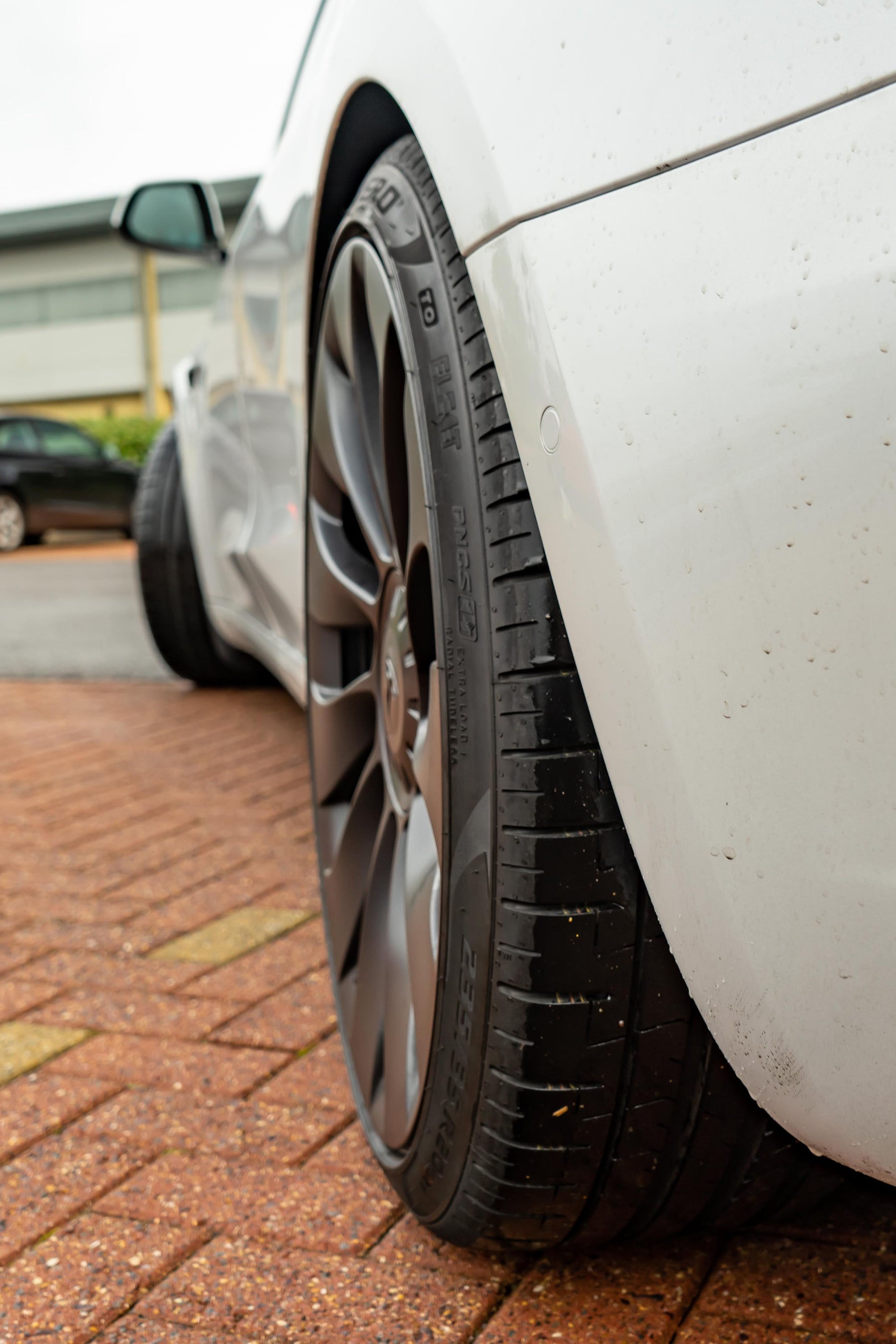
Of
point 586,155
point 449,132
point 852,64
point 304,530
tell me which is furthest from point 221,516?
point 852,64

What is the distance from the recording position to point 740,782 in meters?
0.87

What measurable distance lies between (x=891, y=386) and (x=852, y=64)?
0.19 meters

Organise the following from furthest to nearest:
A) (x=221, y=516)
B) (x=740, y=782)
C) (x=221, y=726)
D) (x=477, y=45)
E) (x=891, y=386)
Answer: (x=221, y=726) → (x=221, y=516) → (x=477, y=45) → (x=740, y=782) → (x=891, y=386)

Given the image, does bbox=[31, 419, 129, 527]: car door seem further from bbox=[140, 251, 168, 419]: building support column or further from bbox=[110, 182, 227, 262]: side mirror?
bbox=[140, 251, 168, 419]: building support column

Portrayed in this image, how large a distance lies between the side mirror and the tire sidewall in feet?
7.53

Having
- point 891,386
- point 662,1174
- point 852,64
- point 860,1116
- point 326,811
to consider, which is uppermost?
point 852,64

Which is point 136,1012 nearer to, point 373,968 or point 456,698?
point 373,968

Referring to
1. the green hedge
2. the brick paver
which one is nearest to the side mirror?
the brick paver

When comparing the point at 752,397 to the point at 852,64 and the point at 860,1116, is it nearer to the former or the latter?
the point at 852,64

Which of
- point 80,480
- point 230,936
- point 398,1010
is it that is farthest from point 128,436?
point 398,1010

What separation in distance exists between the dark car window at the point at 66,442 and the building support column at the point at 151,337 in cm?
1239

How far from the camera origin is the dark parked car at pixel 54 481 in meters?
14.5

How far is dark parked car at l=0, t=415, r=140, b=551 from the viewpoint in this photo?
47.7ft

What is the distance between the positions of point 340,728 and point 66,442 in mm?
14745
